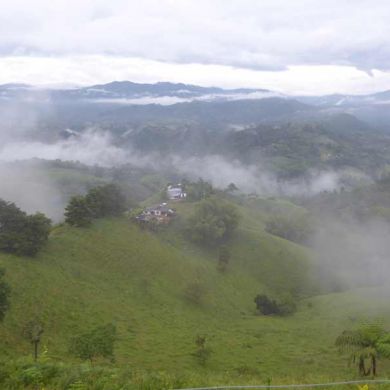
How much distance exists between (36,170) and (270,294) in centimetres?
16500

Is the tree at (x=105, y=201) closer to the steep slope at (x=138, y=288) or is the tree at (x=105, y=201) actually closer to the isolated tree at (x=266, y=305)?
the steep slope at (x=138, y=288)

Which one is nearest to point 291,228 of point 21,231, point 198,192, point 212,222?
point 212,222

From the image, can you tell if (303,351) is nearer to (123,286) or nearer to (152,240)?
(123,286)

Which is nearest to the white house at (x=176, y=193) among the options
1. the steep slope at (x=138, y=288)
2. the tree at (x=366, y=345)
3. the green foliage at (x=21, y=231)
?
the steep slope at (x=138, y=288)

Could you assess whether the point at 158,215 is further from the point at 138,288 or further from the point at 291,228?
the point at 138,288

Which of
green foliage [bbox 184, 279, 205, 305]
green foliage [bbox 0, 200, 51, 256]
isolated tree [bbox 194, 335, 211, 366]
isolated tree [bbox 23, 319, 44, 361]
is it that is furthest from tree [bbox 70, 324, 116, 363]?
green foliage [bbox 184, 279, 205, 305]

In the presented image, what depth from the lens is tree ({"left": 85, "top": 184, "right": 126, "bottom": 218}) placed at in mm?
57562

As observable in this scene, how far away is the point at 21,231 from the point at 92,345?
24421 mm

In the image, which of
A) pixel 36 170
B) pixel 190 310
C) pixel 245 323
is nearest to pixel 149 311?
pixel 190 310

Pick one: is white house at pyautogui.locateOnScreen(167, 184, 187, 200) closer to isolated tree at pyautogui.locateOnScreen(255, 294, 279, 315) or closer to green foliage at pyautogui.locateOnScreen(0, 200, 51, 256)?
isolated tree at pyautogui.locateOnScreen(255, 294, 279, 315)

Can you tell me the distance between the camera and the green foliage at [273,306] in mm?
48219

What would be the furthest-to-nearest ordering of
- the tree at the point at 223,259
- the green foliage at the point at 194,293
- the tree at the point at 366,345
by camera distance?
the tree at the point at 223,259 < the green foliage at the point at 194,293 < the tree at the point at 366,345

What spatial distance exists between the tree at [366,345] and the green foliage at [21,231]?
3173cm

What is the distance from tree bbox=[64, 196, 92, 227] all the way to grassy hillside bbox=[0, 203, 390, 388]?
1212 millimetres
